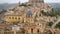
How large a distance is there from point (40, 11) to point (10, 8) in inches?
29.0

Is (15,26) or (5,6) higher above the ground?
(5,6)

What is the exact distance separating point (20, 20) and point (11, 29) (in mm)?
306

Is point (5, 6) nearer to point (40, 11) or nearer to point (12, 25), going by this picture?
point (12, 25)

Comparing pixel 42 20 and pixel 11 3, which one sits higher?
pixel 11 3

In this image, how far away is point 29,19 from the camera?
16.6ft

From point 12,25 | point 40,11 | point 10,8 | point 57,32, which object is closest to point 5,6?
point 10,8

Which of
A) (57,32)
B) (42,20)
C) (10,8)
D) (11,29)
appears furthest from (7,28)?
(57,32)

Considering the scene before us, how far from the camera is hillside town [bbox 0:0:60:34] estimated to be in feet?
16.3

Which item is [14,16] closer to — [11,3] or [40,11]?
[11,3]

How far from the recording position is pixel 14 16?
5.06 metres

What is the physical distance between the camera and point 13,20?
5039mm

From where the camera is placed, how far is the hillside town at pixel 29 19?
195 inches

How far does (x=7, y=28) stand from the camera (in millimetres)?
4922

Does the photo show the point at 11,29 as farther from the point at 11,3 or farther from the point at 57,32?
the point at 57,32
